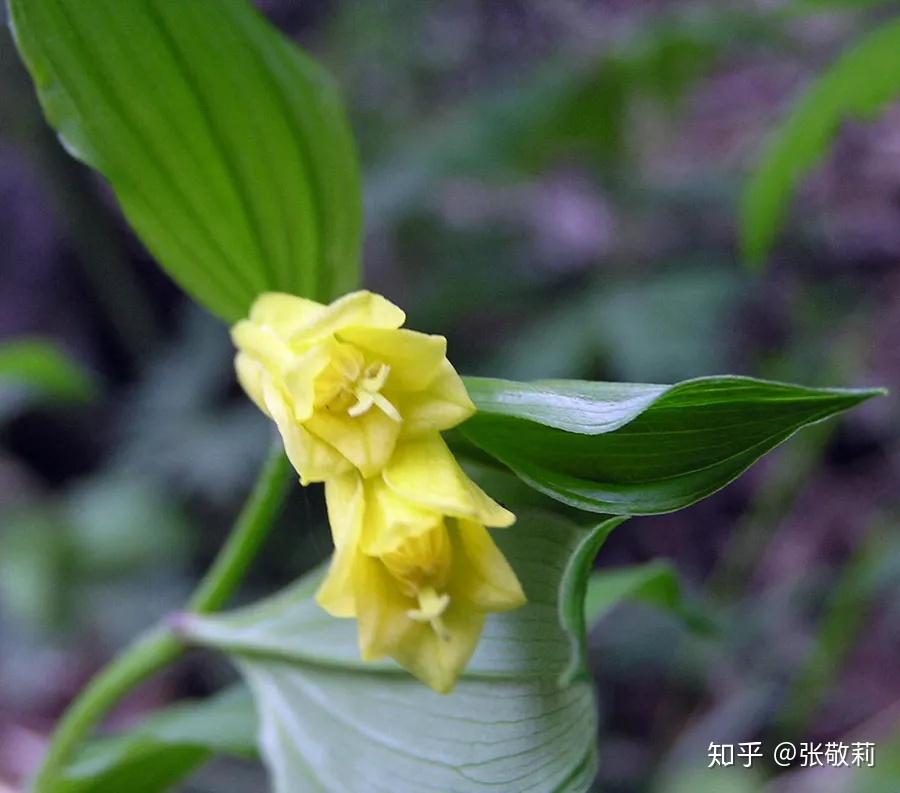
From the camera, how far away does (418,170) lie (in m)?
1.73

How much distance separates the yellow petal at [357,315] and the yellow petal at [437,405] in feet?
0.11

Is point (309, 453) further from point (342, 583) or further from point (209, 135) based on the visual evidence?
point (209, 135)

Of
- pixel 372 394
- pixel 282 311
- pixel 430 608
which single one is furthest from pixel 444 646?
pixel 282 311

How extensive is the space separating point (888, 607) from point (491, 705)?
4.70ft

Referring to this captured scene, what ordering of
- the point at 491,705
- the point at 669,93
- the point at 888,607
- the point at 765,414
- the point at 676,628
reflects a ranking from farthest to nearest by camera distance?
the point at 669,93
the point at 888,607
the point at 676,628
the point at 491,705
the point at 765,414

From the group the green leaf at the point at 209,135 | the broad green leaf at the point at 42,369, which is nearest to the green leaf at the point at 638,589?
the green leaf at the point at 209,135

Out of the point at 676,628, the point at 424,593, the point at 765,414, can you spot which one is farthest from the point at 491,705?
the point at 676,628

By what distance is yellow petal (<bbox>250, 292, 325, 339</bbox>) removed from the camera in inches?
22.1

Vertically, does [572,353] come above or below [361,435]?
above

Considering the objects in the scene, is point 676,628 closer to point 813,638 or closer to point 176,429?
point 813,638

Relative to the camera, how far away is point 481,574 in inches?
18.0

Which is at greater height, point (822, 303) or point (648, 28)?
point (648, 28)

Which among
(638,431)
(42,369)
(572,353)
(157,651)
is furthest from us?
(572,353)

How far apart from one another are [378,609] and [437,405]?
10cm
